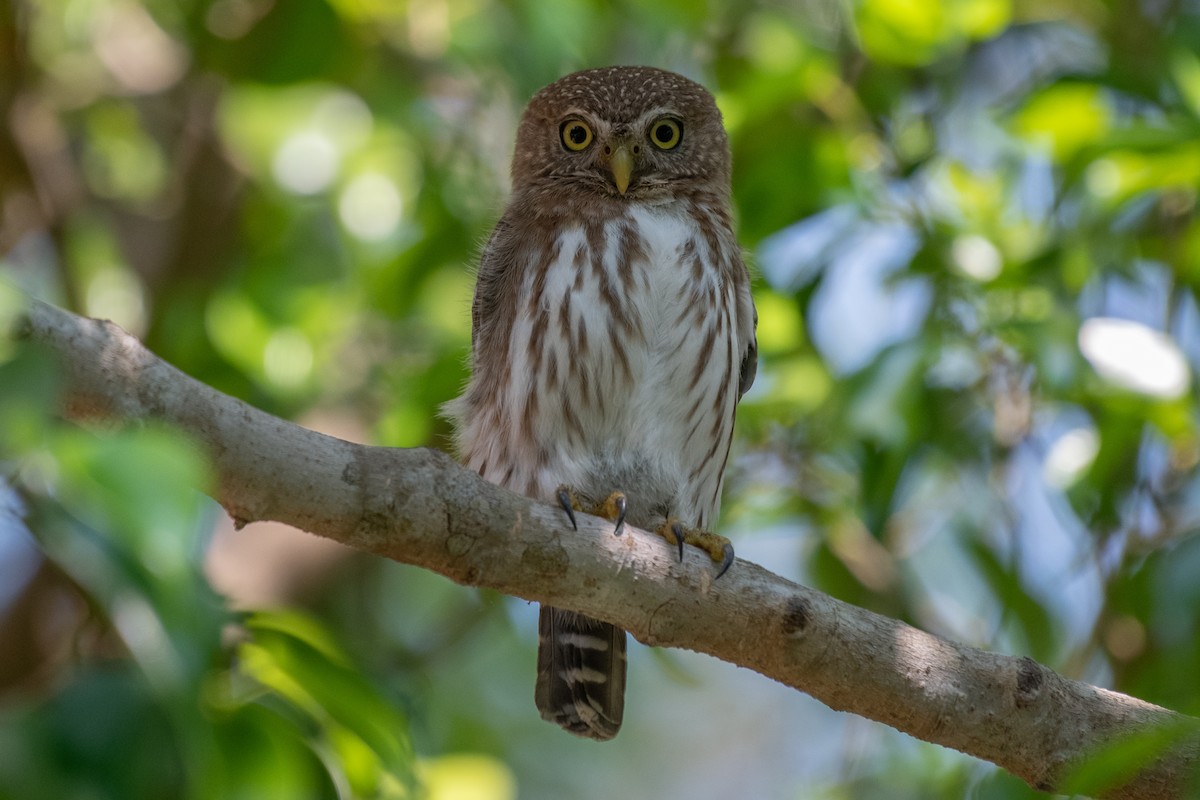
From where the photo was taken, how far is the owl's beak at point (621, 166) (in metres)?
3.79

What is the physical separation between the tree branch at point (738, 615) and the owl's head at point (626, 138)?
140 centimetres

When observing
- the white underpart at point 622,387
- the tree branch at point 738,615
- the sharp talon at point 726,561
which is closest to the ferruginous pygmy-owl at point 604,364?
the white underpart at point 622,387

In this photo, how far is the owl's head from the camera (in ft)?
12.8

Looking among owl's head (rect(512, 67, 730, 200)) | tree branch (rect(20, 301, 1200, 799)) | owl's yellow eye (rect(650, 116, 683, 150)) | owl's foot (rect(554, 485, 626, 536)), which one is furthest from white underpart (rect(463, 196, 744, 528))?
tree branch (rect(20, 301, 1200, 799))

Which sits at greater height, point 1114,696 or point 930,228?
point 930,228

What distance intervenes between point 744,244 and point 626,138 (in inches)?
17.6

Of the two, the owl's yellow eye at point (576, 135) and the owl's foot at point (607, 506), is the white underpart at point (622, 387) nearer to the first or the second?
the owl's foot at point (607, 506)

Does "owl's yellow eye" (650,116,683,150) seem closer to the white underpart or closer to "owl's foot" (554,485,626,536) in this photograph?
the white underpart

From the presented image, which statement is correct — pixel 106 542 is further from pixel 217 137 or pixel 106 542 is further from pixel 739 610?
pixel 217 137

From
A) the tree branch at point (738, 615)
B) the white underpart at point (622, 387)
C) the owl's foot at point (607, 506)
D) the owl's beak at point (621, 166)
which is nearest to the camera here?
the tree branch at point (738, 615)

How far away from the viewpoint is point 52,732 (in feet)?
6.75

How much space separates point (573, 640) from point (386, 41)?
8.07ft

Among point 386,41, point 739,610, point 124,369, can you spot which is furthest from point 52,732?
point 386,41

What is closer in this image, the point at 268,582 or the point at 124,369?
the point at 124,369
